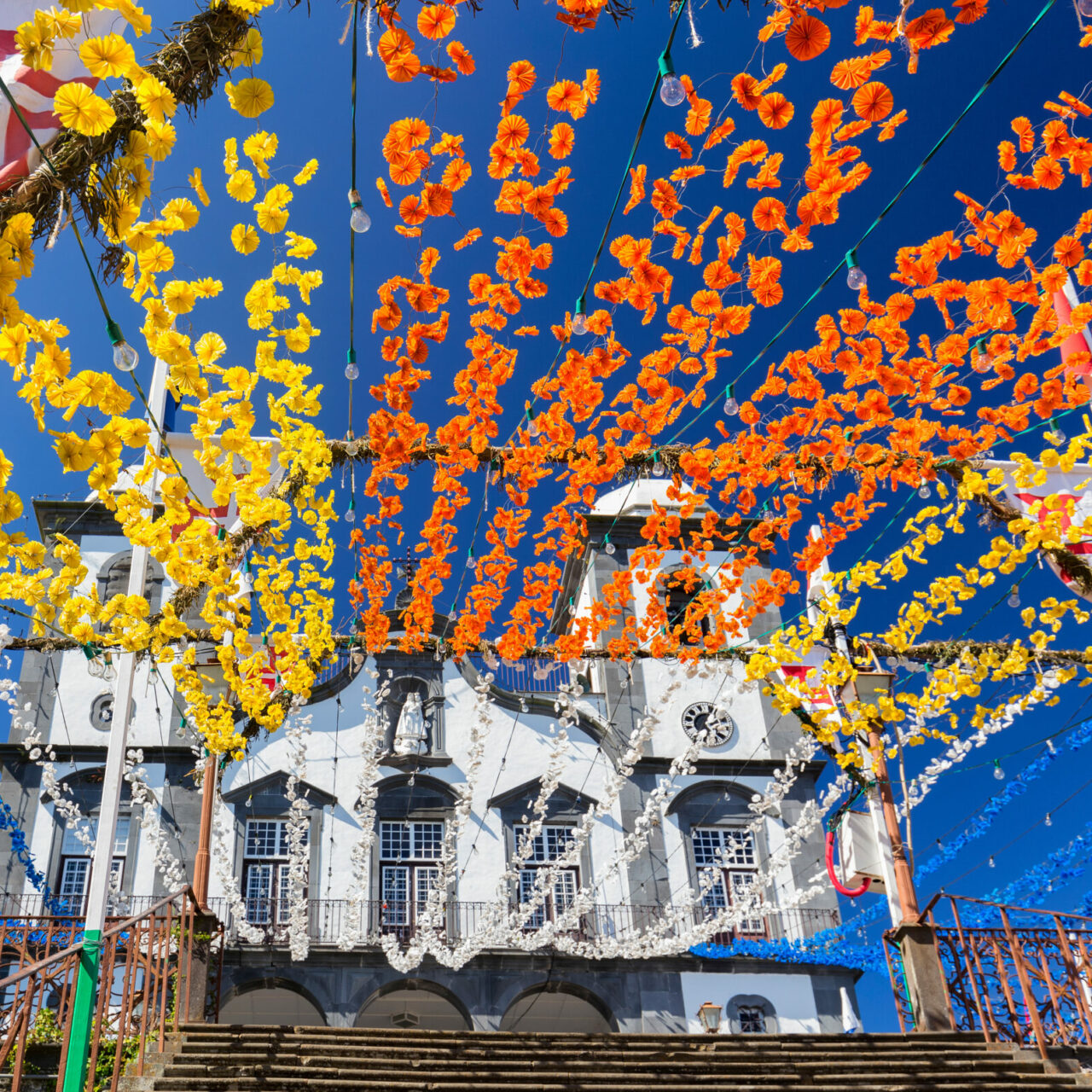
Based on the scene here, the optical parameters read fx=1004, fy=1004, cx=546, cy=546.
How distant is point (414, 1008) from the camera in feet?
57.7

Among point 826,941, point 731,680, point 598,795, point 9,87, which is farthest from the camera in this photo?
point 731,680

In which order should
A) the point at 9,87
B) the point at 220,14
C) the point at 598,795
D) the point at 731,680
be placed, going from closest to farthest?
the point at 9,87
the point at 220,14
the point at 598,795
the point at 731,680

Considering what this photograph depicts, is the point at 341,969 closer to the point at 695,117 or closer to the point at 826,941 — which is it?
the point at 826,941

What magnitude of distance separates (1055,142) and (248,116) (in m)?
5.44

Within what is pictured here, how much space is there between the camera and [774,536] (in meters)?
23.2

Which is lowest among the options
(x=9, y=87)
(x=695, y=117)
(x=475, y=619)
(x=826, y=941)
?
(x=826, y=941)

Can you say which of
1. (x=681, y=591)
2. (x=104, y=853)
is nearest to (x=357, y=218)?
(x=104, y=853)

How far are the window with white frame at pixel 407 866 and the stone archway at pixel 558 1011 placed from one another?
7.77ft

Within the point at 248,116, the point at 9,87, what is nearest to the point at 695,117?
the point at 248,116

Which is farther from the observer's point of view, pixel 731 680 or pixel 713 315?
pixel 731 680

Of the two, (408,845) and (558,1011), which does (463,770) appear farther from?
(558,1011)

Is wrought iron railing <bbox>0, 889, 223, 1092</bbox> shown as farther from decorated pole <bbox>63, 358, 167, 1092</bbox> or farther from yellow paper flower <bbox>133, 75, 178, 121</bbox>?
yellow paper flower <bbox>133, 75, 178, 121</bbox>

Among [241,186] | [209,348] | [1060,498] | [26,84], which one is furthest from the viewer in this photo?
[1060,498]

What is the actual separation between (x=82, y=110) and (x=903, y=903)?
10214mm
